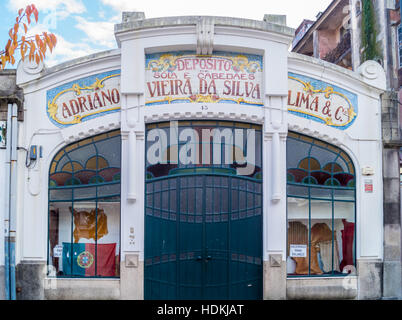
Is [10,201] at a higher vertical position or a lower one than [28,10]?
lower

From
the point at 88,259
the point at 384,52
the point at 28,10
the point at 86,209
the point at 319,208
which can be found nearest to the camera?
the point at 28,10

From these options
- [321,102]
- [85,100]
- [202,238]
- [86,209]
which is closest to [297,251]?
[202,238]

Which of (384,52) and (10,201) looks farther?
(384,52)

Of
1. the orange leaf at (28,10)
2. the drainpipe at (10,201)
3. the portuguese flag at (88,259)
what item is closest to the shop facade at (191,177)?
the portuguese flag at (88,259)

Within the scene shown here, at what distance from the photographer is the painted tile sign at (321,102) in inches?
399

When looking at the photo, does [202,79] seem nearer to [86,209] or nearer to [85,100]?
[85,100]

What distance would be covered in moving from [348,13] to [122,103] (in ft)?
46.9

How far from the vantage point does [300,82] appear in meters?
10.2

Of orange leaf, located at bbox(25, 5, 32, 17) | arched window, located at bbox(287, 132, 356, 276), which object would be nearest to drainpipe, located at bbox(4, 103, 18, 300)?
orange leaf, located at bbox(25, 5, 32, 17)

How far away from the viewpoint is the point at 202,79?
984cm

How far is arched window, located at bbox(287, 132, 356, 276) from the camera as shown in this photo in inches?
395

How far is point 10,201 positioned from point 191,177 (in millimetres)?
3717

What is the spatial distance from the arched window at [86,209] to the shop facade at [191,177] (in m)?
0.02

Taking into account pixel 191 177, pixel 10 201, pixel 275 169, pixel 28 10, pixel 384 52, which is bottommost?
pixel 10 201
